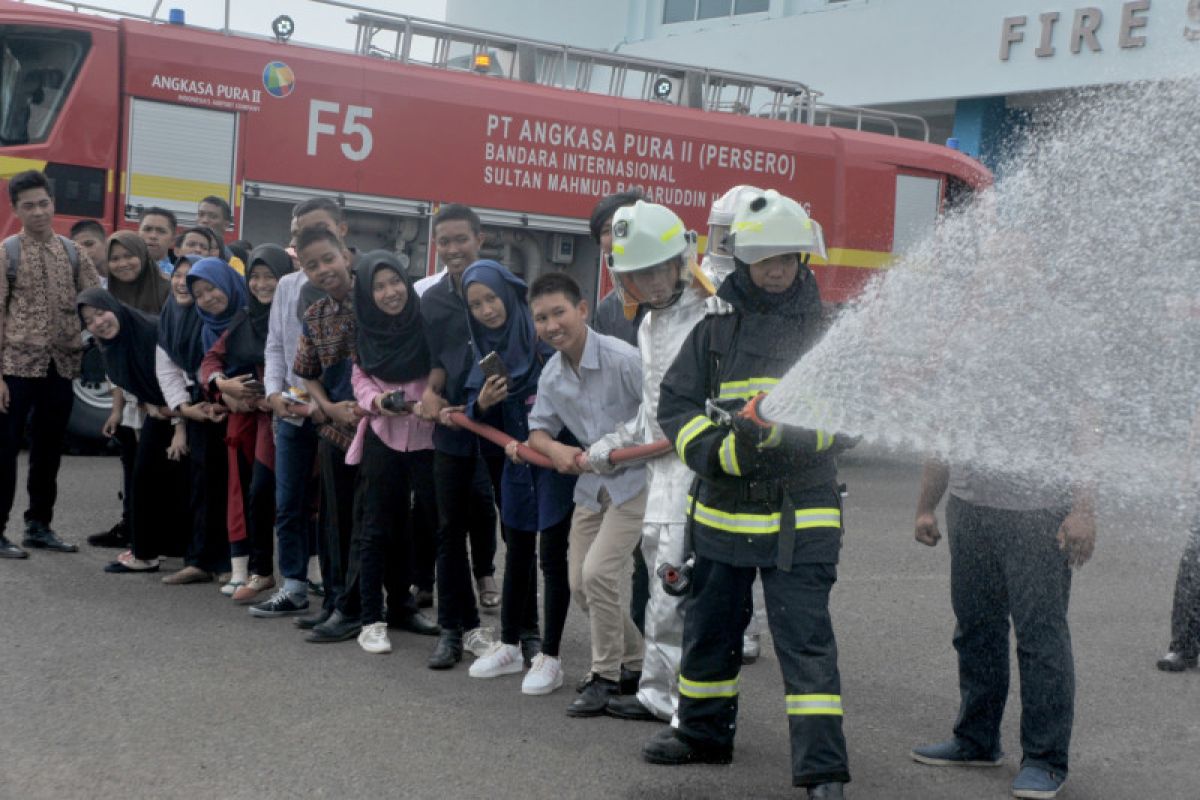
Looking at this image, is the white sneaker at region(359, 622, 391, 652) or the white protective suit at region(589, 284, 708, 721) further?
the white sneaker at region(359, 622, 391, 652)

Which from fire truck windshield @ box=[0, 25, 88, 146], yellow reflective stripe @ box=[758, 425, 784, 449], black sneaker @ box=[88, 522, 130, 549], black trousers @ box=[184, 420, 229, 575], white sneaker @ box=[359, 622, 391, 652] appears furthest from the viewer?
fire truck windshield @ box=[0, 25, 88, 146]

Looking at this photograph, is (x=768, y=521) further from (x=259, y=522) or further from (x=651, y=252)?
(x=259, y=522)

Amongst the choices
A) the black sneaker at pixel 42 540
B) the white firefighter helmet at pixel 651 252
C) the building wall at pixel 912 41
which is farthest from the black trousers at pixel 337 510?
the building wall at pixel 912 41

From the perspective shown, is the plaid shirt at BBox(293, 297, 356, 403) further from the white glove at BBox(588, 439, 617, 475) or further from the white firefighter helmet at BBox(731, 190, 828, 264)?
the white firefighter helmet at BBox(731, 190, 828, 264)

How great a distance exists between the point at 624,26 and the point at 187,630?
21551mm

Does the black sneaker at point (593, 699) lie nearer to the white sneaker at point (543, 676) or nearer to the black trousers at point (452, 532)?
the white sneaker at point (543, 676)

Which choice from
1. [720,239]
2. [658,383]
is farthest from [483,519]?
[658,383]

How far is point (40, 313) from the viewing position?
291 inches

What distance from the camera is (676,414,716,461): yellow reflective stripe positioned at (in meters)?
4.13

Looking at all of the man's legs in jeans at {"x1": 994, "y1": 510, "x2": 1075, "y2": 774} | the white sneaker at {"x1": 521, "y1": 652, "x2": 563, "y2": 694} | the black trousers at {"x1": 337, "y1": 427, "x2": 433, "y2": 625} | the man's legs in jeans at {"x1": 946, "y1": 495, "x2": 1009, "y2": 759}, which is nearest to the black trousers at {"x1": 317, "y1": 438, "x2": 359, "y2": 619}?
the black trousers at {"x1": 337, "y1": 427, "x2": 433, "y2": 625}

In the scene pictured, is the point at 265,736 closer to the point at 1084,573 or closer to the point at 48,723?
the point at 48,723

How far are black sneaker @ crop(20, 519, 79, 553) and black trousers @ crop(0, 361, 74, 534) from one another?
3 cm

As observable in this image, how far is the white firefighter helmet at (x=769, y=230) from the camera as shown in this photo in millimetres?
4051

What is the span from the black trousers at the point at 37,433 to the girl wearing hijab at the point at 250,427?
1.22 meters
